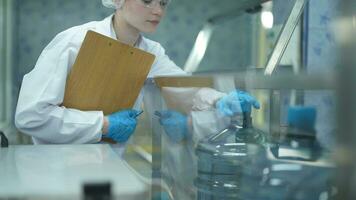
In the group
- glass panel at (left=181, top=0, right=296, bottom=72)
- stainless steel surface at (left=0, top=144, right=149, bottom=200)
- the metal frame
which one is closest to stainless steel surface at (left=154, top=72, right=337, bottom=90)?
stainless steel surface at (left=0, top=144, right=149, bottom=200)

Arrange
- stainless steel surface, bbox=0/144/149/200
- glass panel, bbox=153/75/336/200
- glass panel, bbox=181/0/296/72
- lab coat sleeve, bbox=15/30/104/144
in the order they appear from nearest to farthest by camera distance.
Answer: stainless steel surface, bbox=0/144/149/200, glass panel, bbox=153/75/336/200, lab coat sleeve, bbox=15/30/104/144, glass panel, bbox=181/0/296/72

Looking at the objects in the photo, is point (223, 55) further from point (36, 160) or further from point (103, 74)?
point (36, 160)

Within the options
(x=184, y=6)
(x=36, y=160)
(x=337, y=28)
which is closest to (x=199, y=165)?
(x=36, y=160)

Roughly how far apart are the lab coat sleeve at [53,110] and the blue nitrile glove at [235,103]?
328 millimetres

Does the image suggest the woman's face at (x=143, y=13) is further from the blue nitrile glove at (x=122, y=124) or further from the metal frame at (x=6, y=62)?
the metal frame at (x=6, y=62)

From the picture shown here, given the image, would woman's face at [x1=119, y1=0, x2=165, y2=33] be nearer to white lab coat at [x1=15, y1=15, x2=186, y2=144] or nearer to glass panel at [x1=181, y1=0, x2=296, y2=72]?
white lab coat at [x1=15, y1=15, x2=186, y2=144]

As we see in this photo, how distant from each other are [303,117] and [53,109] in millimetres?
699

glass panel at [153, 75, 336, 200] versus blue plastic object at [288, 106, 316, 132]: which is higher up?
blue plastic object at [288, 106, 316, 132]

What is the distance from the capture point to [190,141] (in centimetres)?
110

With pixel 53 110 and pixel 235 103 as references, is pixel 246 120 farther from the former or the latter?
pixel 53 110

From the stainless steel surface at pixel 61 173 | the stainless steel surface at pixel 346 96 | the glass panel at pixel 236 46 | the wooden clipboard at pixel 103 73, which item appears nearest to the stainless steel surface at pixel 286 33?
the wooden clipboard at pixel 103 73

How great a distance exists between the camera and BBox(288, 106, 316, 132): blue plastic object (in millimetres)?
567

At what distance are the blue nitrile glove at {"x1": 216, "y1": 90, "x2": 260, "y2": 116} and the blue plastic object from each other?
0.26 meters

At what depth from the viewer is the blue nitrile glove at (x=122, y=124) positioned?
1.14 metres
